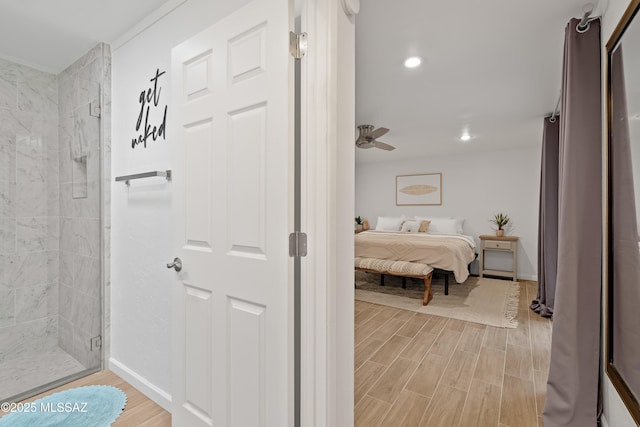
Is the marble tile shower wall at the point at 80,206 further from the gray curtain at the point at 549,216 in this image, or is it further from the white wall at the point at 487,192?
the white wall at the point at 487,192

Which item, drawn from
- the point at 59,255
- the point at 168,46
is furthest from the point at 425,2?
the point at 59,255

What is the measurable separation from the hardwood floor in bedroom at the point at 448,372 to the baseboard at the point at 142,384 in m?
1.19

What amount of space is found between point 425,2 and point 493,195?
189 inches

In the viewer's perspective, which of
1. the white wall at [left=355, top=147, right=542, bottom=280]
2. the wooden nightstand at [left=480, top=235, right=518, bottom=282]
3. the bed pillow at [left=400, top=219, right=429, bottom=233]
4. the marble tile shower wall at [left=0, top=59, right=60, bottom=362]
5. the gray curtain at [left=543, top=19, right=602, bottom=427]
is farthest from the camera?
the bed pillow at [left=400, top=219, right=429, bottom=233]

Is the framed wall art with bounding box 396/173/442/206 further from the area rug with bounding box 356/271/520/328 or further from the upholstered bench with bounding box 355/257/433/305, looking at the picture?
the upholstered bench with bounding box 355/257/433/305

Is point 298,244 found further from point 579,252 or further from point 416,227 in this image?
point 416,227

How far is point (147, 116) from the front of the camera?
76.3 inches

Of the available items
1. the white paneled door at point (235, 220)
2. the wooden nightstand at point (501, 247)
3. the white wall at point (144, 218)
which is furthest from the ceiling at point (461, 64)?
the wooden nightstand at point (501, 247)

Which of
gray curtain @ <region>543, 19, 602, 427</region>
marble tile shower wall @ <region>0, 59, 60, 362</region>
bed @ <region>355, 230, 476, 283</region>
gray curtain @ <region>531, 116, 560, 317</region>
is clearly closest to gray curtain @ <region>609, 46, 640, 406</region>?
gray curtain @ <region>543, 19, 602, 427</region>

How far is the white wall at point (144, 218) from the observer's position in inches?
71.3

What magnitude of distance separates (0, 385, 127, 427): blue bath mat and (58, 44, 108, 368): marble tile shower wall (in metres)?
0.39

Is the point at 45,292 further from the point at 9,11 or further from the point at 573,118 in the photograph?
the point at 573,118

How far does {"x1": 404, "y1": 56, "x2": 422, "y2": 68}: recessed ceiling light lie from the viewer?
2361 millimetres

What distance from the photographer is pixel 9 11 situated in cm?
187
